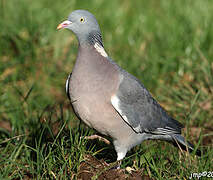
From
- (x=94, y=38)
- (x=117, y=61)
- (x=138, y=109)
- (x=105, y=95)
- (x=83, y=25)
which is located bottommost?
(x=117, y=61)

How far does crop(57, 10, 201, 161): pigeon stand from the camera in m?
3.72

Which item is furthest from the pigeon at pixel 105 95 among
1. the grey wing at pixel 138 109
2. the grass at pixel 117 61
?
the grass at pixel 117 61

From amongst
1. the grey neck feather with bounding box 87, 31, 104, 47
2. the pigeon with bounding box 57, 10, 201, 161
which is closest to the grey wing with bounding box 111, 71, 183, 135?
the pigeon with bounding box 57, 10, 201, 161

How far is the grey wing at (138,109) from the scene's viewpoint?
3.85 m

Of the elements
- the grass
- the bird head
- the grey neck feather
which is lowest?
the grass

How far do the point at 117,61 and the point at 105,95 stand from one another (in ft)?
9.00

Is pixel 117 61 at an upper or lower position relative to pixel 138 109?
lower

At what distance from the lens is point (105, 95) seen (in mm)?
3727

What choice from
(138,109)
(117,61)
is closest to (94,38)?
(138,109)

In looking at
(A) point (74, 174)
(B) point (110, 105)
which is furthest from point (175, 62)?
(A) point (74, 174)

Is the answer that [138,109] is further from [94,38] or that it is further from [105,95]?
[94,38]

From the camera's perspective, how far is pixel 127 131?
3.94 metres

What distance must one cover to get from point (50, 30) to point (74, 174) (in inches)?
150

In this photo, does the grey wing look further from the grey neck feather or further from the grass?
the grey neck feather
